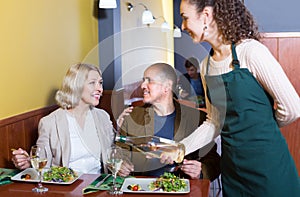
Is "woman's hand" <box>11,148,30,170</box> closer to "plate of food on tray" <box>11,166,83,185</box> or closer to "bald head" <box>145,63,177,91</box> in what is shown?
"plate of food on tray" <box>11,166,83,185</box>

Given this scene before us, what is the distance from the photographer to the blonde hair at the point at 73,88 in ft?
6.39

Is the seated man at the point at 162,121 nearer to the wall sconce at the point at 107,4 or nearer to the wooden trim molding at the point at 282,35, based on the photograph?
the wooden trim molding at the point at 282,35

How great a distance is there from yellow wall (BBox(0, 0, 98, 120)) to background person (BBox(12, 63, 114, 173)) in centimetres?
18

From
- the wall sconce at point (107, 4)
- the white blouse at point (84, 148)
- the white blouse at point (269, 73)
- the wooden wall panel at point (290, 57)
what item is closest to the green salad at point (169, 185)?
the white blouse at point (269, 73)

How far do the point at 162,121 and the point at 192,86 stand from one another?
911 millimetres

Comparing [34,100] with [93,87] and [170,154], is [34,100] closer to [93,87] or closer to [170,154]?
[93,87]

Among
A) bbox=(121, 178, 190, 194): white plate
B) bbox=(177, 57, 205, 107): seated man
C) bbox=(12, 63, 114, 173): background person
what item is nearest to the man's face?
bbox=(177, 57, 205, 107): seated man

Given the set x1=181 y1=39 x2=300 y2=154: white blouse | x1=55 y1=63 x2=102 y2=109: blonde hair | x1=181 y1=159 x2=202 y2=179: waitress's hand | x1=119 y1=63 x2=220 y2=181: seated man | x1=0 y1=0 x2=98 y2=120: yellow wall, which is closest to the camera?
x1=181 y1=39 x2=300 y2=154: white blouse

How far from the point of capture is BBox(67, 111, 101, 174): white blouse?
186 cm

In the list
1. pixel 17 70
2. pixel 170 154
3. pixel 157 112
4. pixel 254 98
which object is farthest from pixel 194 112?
pixel 17 70

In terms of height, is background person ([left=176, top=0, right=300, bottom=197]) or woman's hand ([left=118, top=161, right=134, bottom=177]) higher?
background person ([left=176, top=0, right=300, bottom=197])

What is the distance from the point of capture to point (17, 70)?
188cm

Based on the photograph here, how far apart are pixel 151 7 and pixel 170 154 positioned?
4.17 m

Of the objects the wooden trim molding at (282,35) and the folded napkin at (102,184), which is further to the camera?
the wooden trim molding at (282,35)
